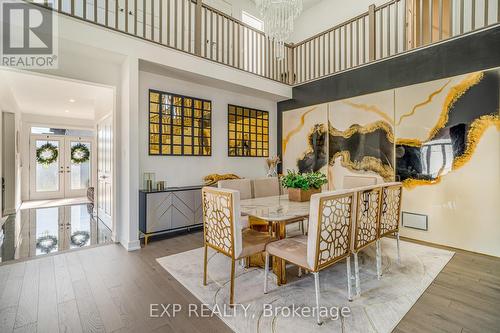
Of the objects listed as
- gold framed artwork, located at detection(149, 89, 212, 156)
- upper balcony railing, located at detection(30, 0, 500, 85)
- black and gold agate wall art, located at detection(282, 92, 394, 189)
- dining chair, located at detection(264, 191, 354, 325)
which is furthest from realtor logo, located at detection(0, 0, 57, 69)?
black and gold agate wall art, located at detection(282, 92, 394, 189)

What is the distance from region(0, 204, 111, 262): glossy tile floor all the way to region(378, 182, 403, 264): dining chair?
379 cm

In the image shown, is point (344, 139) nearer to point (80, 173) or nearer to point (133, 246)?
point (133, 246)

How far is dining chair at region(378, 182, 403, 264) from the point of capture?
2.58 metres

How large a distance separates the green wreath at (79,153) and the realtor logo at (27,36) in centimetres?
600

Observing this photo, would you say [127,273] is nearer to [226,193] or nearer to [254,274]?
[254,274]

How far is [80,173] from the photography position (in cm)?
837

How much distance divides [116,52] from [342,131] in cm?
372

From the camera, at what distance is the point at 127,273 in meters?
2.63

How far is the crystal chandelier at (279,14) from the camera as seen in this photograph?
294cm

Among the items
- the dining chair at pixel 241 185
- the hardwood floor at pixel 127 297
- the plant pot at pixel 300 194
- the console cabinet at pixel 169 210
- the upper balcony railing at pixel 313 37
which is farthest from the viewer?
the upper balcony railing at pixel 313 37

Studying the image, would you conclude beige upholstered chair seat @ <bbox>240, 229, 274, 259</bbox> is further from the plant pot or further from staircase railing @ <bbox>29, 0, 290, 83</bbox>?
staircase railing @ <bbox>29, 0, 290, 83</bbox>

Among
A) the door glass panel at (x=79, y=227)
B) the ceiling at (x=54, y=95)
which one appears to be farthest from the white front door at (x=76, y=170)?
the door glass panel at (x=79, y=227)

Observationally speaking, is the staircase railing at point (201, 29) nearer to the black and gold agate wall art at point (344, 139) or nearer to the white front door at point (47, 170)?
the black and gold agate wall art at point (344, 139)

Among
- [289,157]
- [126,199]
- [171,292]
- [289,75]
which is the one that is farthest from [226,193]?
[289,75]
